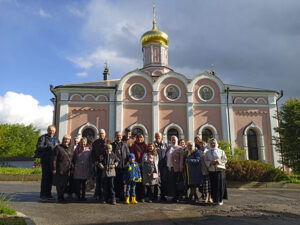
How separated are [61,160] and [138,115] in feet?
46.1

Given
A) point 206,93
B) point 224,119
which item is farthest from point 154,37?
point 224,119

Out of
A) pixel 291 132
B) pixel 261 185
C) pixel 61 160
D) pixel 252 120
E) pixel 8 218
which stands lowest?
pixel 261 185

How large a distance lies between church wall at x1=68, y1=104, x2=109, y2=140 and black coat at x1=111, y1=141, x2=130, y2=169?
43.5 ft

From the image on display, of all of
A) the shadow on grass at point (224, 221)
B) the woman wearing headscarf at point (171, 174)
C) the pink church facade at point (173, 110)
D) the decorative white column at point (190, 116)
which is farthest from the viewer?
the decorative white column at point (190, 116)

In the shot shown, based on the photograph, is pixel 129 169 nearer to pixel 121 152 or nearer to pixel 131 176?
pixel 131 176

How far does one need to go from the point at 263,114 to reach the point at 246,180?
1230cm

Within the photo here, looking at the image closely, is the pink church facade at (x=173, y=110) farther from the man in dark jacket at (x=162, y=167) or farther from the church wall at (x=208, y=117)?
the man in dark jacket at (x=162, y=167)

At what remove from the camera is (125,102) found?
812 inches

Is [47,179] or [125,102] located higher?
[125,102]

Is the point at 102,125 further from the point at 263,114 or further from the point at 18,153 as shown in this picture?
the point at 18,153

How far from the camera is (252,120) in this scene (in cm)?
2152

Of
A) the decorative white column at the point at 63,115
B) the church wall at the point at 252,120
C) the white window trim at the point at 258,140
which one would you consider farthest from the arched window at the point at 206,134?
the decorative white column at the point at 63,115

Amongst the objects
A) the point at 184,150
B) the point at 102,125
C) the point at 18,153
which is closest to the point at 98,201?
the point at 184,150

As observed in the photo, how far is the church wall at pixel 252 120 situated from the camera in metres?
21.1
